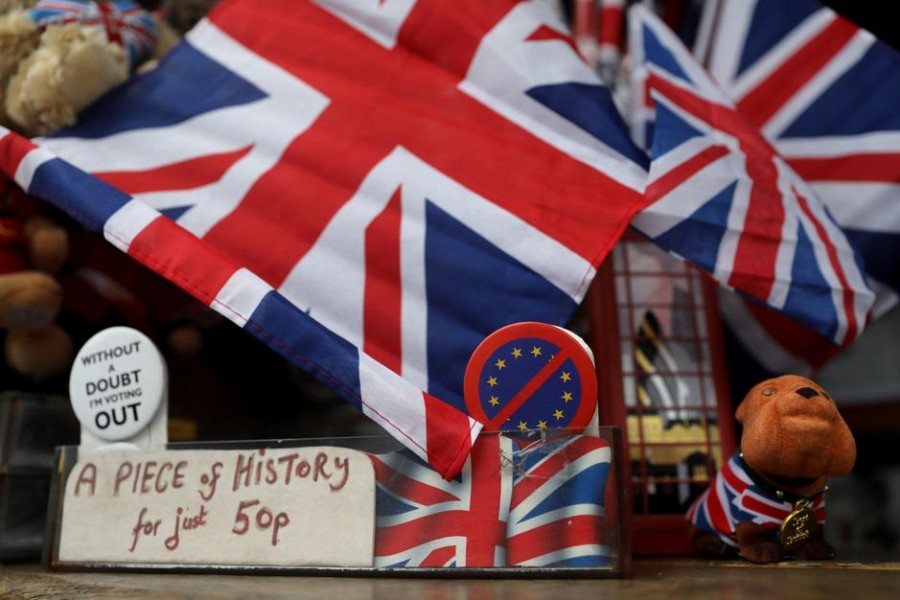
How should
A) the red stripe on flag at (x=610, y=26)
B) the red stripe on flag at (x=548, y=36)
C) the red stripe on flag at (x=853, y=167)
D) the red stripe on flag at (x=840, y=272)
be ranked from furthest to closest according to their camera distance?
1. the red stripe on flag at (x=610, y=26)
2. the red stripe on flag at (x=853, y=167)
3. the red stripe on flag at (x=548, y=36)
4. the red stripe on flag at (x=840, y=272)

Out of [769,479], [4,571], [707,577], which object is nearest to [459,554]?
[707,577]

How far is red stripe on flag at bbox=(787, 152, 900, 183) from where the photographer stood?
225 centimetres

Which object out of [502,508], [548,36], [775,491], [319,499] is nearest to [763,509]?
[775,491]

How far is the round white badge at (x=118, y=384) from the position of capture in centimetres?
170

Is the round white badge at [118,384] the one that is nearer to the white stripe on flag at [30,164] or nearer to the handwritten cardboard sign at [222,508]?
the handwritten cardboard sign at [222,508]

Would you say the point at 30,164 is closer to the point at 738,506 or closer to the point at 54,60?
the point at 54,60

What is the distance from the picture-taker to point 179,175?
2.09 m

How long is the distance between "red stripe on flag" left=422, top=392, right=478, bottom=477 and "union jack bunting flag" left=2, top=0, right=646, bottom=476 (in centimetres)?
23

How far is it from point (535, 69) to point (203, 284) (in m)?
0.99

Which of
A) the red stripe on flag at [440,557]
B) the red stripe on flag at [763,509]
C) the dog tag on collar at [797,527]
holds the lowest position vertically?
the red stripe on flag at [440,557]

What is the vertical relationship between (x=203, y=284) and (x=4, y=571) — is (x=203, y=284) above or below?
above

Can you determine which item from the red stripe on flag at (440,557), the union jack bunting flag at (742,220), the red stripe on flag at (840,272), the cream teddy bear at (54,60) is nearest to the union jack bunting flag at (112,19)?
the cream teddy bear at (54,60)

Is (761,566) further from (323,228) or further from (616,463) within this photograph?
(323,228)

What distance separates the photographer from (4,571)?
1763 mm
